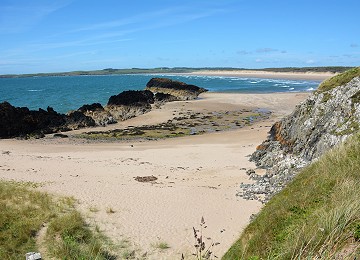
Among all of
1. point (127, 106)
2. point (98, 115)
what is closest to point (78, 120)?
point (98, 115)

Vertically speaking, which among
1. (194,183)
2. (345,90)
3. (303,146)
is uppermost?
(345,90)

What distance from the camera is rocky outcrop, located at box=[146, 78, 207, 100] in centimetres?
7162

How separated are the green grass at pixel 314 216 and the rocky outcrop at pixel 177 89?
60.2 m

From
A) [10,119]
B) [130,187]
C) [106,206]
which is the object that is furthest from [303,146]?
[10,119]

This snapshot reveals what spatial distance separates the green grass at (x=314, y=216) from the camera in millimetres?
4894

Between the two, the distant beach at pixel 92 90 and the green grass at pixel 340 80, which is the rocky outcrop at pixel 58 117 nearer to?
the distant beach at pixel 92 90

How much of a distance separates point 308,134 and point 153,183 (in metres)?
8.11

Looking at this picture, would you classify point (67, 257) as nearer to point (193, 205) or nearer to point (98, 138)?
point (193, 205)

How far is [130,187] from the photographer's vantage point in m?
16.8

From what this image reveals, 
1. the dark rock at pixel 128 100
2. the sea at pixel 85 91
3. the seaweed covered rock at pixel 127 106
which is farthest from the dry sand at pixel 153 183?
the sea at pixel 85 91

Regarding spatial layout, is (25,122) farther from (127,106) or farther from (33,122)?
(127,106)

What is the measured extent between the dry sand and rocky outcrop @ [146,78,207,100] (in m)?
38.5

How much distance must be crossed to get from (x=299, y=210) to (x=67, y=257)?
626 centimetres

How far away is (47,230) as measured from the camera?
10.9 meters
